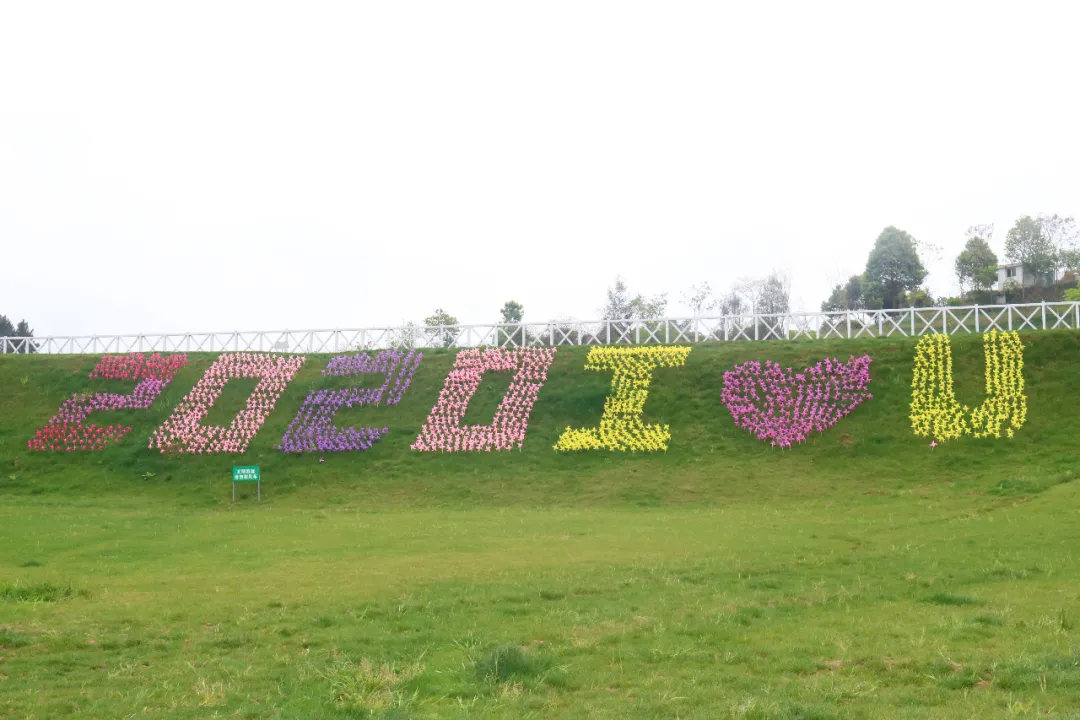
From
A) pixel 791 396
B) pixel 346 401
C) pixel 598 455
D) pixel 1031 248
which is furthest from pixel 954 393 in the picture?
pixel 1031 248

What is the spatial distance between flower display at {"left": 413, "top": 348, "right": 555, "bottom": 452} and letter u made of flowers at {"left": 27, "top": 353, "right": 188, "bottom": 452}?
15.5 m

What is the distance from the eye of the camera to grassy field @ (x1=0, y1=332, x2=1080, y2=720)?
891 cm

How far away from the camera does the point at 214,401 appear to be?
4241 cm

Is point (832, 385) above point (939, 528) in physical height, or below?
above

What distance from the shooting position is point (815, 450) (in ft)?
109

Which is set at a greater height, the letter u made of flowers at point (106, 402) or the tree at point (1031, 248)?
the tree at point (1031, 248)

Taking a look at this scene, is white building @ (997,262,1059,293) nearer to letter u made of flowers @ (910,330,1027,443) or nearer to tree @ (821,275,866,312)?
tree @ (821,275,866,312)

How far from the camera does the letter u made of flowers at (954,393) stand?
32406 millimetres

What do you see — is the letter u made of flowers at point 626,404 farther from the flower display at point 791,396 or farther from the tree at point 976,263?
the tree at point 976,263

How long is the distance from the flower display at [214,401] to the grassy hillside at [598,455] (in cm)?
66

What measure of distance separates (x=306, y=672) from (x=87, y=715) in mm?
2270

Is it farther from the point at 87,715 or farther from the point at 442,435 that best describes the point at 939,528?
the point at 442,435

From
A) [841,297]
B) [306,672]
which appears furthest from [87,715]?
[841,297]

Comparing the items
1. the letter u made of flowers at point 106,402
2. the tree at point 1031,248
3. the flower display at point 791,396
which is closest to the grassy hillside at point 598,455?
the flower display at point 791,396
